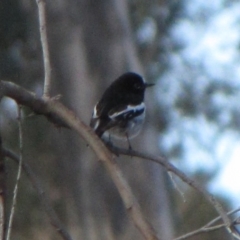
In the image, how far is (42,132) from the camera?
36.1ft

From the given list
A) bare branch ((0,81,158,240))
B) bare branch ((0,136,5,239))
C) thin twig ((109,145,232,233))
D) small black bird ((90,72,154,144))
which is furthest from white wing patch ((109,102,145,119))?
bare branch ((0,136,5,239))

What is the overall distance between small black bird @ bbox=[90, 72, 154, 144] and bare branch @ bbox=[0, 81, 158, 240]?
1723mm

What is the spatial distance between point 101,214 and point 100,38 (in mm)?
1564

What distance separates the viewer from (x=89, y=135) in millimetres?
2676

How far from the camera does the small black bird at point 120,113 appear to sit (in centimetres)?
488

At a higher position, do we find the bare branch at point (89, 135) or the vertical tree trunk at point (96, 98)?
the vertical tree trunk at point (96, 98)

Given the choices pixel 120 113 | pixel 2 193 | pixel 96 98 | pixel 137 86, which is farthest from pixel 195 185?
pixel 96 98

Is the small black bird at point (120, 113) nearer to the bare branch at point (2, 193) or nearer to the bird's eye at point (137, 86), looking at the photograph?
the bird's eye at point (137, 86)

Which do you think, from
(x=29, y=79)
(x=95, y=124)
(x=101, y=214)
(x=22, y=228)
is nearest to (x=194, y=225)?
(x=22, y=228)

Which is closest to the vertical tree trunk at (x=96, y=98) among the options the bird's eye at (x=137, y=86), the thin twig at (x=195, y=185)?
the bird's eye at (x=137, y=86)

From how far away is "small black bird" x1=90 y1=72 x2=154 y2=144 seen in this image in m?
4.88

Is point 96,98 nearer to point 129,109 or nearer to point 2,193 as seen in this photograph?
point 129,109

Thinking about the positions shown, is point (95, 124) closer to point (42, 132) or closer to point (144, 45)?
point (42, 132)

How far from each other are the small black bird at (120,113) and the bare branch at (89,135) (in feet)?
5.65
